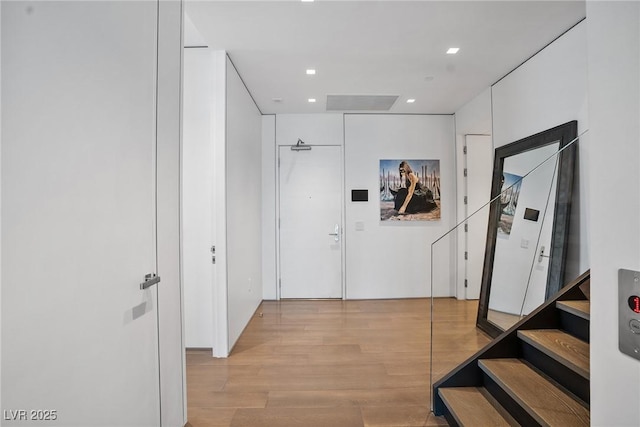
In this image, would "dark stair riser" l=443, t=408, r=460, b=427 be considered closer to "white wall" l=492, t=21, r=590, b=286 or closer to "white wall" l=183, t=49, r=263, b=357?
"white wall" l=492, t=21, r=590, b=286

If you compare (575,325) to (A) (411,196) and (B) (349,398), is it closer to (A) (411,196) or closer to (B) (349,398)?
(B) (349,398)

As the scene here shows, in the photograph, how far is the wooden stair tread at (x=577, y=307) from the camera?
1.59 m

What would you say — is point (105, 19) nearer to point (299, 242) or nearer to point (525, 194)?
point (525, 194)

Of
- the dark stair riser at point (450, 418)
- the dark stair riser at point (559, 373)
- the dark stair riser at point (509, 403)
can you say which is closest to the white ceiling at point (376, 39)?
the dark stair riser at point (559, 373)

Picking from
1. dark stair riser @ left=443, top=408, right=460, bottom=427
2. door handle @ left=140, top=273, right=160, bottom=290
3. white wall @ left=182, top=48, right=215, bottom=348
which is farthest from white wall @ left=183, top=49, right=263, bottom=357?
dark stair riser @ left=443, top=408, right=460, bottom=427

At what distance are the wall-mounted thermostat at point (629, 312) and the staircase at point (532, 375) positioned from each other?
0.89 metres

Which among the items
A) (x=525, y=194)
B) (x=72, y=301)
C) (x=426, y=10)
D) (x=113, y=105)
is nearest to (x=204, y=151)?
(x=113, y=105)

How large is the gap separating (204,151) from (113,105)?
1.66 metres

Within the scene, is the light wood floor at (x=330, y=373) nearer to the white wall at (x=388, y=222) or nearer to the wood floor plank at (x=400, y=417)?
the wood floor plank at (x=400, y=417)

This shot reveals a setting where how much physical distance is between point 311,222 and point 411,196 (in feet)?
5.42

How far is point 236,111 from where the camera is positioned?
3238mm

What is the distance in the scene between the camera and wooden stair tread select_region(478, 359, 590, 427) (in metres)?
1.35

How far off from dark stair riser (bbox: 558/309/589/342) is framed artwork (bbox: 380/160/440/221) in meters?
2.89

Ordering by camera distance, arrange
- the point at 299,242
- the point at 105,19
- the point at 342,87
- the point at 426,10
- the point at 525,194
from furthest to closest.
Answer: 1. the point at 299,242
2. the point at 342,87
3. the point at 426,10
4. the point at 525,194
5. the point at 105,19
